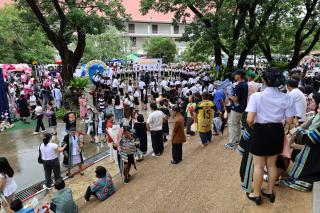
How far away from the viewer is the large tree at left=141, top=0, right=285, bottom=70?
1417 centimetres

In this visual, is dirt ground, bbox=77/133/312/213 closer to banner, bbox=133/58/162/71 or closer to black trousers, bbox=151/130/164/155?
black trousers, bbox=151/130/164/155

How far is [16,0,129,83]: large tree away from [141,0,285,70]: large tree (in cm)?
179

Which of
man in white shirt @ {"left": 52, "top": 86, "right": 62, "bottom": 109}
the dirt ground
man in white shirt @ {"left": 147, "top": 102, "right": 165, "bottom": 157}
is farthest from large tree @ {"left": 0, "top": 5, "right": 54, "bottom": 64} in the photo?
the dirt ground

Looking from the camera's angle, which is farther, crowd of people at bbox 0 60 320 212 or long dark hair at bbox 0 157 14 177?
long dark hair at bbox 0 157 14 177

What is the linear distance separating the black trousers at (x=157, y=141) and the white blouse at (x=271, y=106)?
173 inches

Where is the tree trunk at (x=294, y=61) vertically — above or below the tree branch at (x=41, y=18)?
below

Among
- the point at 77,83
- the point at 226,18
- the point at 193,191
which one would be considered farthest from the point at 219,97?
the point at 77,83

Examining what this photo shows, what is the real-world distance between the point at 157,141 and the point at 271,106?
4.76 metres

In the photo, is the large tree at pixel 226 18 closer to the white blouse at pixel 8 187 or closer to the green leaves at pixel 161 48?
the white blouse at pixel 8 187

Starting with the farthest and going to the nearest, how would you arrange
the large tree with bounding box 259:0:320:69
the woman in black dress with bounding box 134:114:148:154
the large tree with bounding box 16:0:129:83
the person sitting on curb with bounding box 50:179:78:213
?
the large tree with bounding box 259:0:320:69, the large tree with bounding box 16:0:129:83, the woman in black dress with bounding box 134:114:148:154, the person sitting on curb with bounding box 50:179:78:213

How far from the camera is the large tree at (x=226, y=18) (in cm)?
1417

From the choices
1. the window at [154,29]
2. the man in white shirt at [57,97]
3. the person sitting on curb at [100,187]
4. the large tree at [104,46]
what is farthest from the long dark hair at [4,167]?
the window at [154,29]

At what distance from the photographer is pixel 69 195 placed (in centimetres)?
491

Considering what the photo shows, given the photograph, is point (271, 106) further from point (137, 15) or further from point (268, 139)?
point (137, 15)
